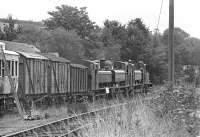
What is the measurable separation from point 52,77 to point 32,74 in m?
3.23

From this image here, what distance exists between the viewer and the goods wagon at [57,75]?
980 inches

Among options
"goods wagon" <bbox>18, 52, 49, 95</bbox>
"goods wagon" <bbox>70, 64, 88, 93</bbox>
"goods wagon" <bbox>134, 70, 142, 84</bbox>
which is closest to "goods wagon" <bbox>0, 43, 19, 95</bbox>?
"goods wagon" <bbox>18, 52, 49, 95</bbox>

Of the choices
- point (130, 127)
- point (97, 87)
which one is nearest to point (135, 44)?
point (97, 87)

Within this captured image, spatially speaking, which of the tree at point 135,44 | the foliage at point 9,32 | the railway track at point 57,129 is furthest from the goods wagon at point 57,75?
the foliage at point 9,32

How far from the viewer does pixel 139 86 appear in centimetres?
4375

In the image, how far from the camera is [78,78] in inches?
1179

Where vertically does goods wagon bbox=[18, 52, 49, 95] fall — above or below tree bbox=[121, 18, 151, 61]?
below

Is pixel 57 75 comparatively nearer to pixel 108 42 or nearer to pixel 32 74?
pixel 32 74

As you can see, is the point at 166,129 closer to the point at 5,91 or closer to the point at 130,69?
the point at 5,91

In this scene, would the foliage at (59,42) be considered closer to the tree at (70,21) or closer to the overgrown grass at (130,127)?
the tree at (70,21)

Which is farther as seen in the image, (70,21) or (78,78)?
(70,21)

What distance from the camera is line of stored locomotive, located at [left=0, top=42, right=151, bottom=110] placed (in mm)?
19891

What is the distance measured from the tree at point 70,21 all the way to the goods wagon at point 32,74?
1844 inches

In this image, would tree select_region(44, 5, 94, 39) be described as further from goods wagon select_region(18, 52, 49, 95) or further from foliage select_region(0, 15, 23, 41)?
goods wagon select_region(18, 52, 49, 95)
